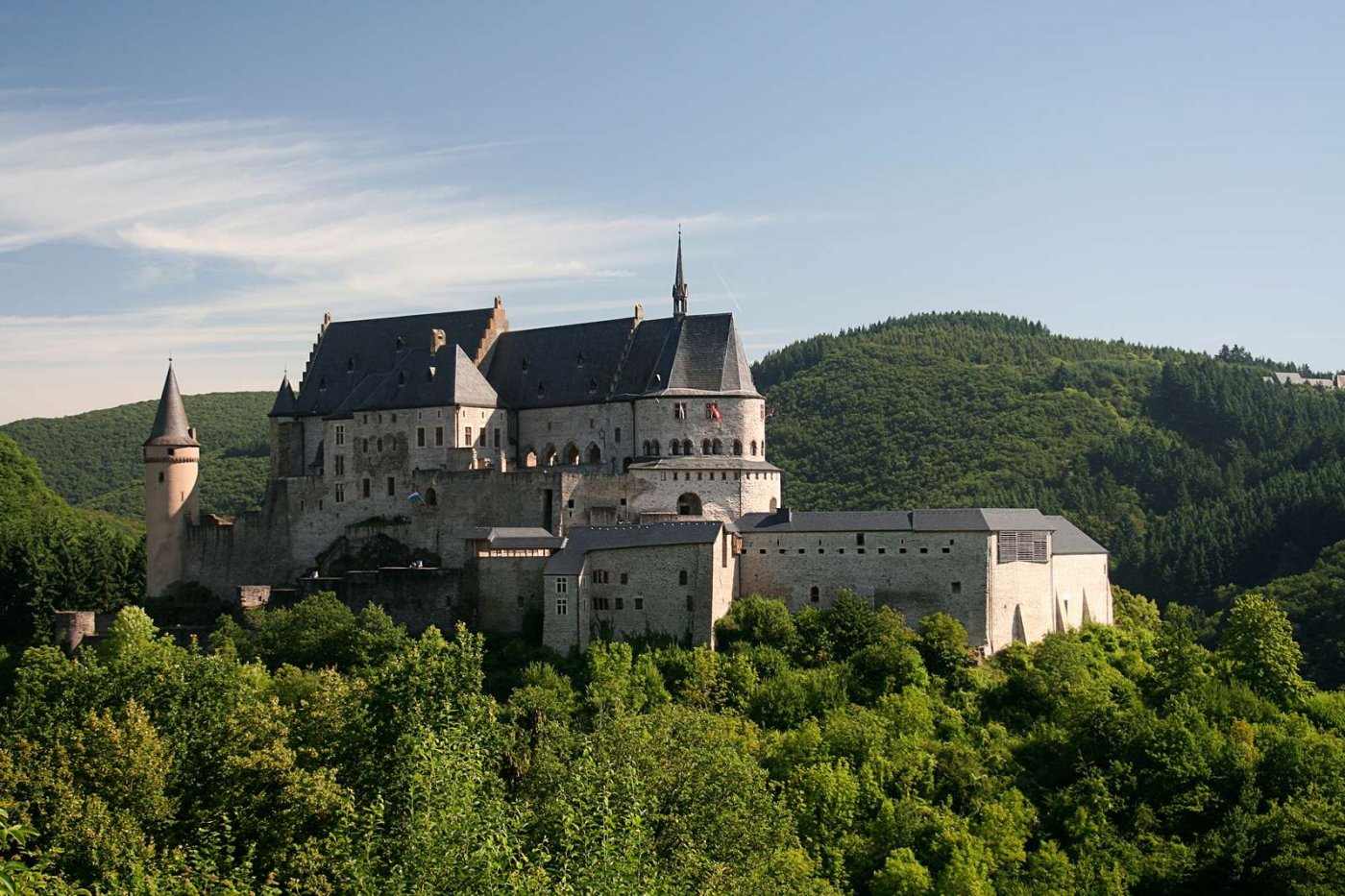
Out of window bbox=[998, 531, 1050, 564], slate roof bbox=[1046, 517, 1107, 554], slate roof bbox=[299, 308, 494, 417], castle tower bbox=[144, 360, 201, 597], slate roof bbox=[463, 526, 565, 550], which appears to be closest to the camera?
window bbox=[998, 531, 1050, 564]

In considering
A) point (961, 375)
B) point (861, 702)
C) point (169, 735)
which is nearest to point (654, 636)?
point (861, 702)

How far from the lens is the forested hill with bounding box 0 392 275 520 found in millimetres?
122062

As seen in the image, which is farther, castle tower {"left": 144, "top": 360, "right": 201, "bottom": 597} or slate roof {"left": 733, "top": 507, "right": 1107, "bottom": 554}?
castle tower {"left": 144, "top": 360, "right": 201, "bottom": 597}

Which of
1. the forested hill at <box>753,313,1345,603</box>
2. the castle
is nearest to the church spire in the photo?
the castle

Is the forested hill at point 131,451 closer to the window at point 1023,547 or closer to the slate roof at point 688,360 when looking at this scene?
the slate roof at point 688,360

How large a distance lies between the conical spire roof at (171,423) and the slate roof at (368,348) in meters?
5.61

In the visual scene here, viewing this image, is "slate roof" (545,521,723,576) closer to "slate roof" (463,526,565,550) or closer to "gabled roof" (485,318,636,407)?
"slate roof" (463,526,565,550)

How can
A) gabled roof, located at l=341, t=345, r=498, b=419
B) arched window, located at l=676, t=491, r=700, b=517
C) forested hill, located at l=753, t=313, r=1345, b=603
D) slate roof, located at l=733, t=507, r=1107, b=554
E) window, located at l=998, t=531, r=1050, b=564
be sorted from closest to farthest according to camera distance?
slate roof, located at l=733, t=507, r=1107, b=554
window, located at l=998, t=531, r=1050, b=564
arched window, located at l=676, t=491, r=700, b=517
gabled roof, located at l=341, t=345, r=498, b=419
forested hill, located at l=753, t=313, r=1345, b=603

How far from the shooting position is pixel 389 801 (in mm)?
34906

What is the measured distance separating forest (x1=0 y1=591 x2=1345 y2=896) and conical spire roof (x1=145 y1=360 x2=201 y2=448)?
10760 millimetres

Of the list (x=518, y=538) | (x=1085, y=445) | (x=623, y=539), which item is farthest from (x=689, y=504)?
(x=1085, y=445)

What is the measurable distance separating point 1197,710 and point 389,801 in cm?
2972

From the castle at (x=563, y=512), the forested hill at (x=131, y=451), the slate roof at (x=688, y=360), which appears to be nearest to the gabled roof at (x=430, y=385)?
the castle at (x=563, y=512)

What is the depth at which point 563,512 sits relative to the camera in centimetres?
6266
